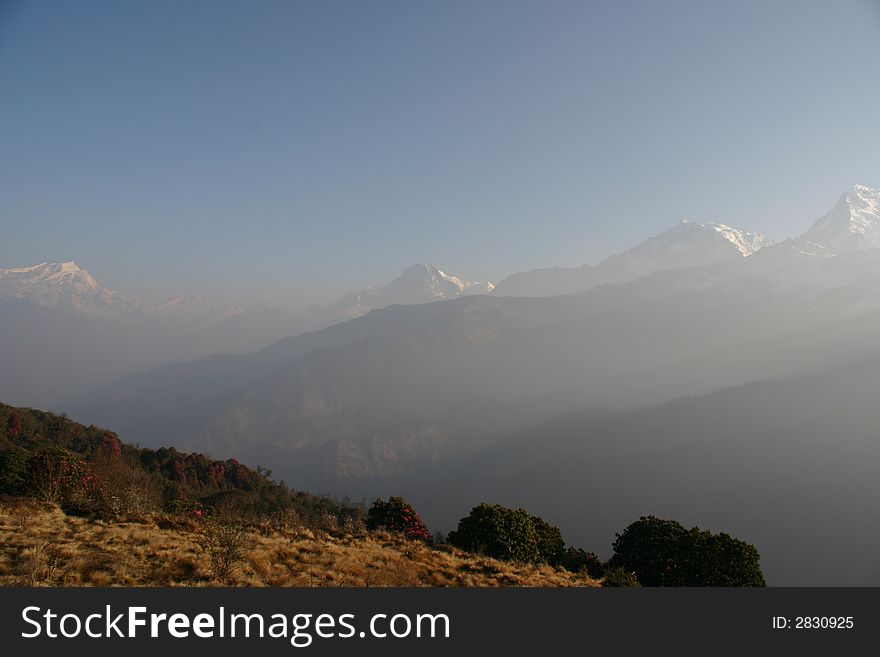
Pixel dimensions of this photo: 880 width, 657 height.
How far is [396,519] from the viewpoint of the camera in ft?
107

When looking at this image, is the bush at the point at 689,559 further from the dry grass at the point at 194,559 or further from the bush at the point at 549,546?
the dry grass at the point at 194,559

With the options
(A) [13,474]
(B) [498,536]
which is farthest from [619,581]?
(A) [13,474]

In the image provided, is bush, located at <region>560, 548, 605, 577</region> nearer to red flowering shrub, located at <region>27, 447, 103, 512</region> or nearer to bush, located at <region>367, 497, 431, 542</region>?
bush, located at <region>367, 497, 431, 542</region>

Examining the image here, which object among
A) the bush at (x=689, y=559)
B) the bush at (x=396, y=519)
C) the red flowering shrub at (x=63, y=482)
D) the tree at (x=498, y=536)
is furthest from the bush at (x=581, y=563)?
the red flowering shrub at (x=63, y=482)

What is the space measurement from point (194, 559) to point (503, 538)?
60.3ft

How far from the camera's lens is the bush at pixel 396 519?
3195 cm

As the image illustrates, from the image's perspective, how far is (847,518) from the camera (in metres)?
187

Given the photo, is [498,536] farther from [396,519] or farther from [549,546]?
[396,519]

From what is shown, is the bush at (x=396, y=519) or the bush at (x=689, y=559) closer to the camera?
the bush at (x=689, y=559)

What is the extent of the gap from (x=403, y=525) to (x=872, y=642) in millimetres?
25750

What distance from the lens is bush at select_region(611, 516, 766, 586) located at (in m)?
A: 26.4

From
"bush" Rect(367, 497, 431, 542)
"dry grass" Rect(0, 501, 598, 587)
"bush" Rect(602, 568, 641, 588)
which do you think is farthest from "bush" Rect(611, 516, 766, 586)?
"bush" Rect(367, 497, 431, 542)

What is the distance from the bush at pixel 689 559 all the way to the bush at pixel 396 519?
14.8m

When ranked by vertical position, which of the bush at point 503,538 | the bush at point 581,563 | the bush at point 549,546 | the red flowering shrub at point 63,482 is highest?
the red flowering shrub at point 63,482
